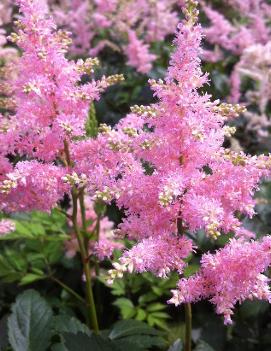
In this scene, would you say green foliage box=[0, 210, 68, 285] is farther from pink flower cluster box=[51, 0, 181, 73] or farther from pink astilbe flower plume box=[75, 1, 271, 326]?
pink flower cluster box=[51, 0, 181, 73]

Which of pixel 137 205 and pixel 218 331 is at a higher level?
pixel 137 205

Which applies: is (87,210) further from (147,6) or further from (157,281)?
(147,6)

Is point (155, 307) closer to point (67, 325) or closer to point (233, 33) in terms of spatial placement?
point (67, 325)

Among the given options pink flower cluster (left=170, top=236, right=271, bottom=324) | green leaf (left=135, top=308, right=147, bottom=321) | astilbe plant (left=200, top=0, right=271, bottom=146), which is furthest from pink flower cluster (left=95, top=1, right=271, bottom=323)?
astilbe plant (left=200, top=0, right=271, bottom=146)

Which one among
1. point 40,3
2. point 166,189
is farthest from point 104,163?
point 40,3

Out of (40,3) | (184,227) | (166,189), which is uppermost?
(40,3)

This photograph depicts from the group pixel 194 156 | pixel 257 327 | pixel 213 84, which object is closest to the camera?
pixel 194 156
